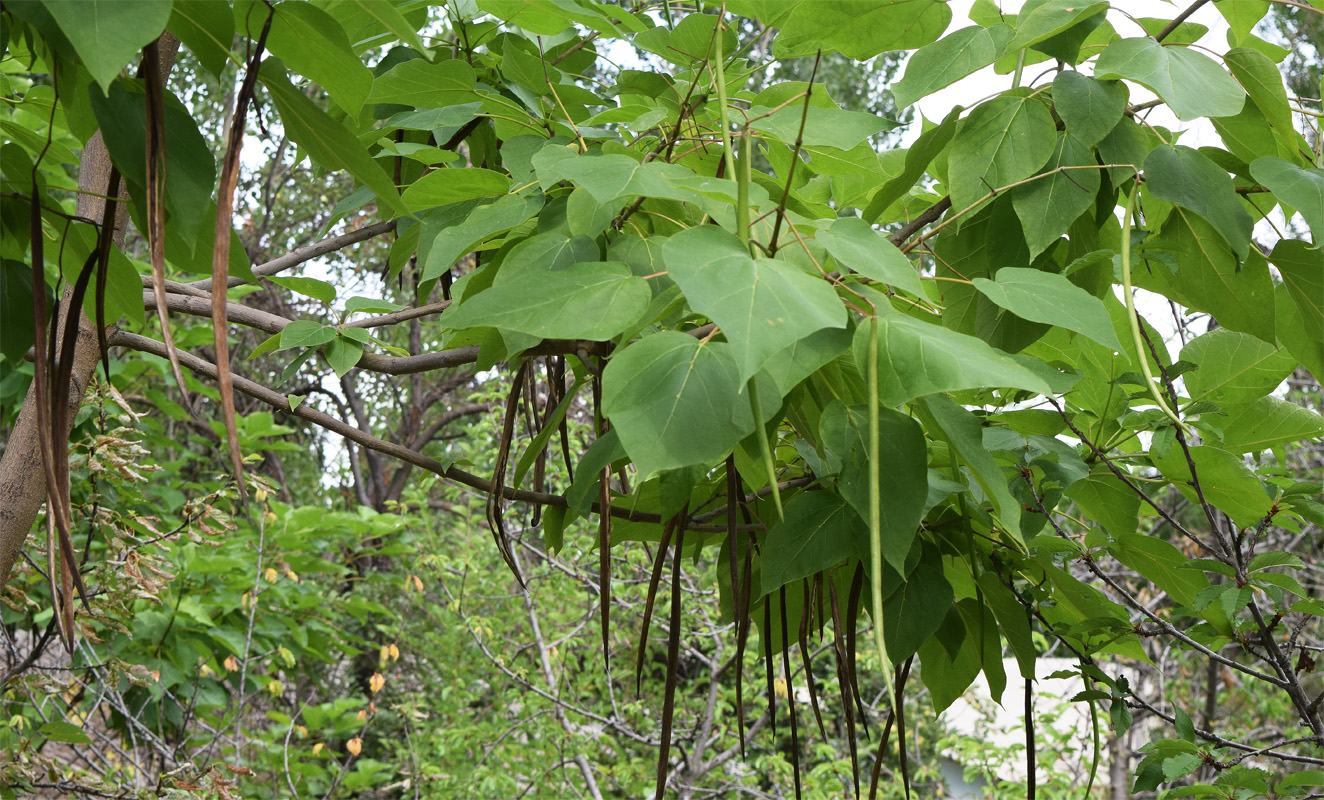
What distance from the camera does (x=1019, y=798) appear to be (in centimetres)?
234

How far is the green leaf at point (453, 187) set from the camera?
0.56m

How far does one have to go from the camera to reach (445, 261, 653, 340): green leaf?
15.4 inches

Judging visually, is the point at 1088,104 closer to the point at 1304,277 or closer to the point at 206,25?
the point at 1304,277

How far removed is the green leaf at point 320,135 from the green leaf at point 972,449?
26cm

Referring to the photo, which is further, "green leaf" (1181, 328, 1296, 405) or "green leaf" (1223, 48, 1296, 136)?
"green leaf" (1181, 328, 1296, 405)

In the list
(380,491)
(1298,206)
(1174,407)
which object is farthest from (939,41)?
(380,491)

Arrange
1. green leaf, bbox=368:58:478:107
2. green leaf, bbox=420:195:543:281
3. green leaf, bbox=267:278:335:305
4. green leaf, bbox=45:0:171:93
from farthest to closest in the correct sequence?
green leaf, bbox=267:278:335:305
green leaf, bbox=368:58:478:107
green leaf, bbox=420:195:543:281
green leaf, bbox=45:0:171:93

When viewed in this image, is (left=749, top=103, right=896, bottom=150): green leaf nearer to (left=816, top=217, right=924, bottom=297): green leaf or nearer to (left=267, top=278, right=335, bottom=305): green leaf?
(left=816, top=217, right=924, bottom=297): green leaf

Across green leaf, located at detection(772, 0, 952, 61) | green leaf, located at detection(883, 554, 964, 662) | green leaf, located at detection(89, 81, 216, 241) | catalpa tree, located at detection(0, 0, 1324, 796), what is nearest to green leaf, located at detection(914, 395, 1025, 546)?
catalpa tree, located at detection(0, 0, 1324, 796)

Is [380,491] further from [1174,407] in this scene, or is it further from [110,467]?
→ [1174,407]

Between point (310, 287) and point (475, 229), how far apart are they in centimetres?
31

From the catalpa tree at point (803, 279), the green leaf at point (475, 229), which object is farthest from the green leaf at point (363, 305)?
the green leaf at point (475, 229)

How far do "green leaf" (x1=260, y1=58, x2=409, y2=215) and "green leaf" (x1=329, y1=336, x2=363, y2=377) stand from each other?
0.82 feet

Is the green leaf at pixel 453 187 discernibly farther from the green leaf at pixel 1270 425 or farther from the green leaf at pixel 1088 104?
the green leaf at pixel 1270 425
